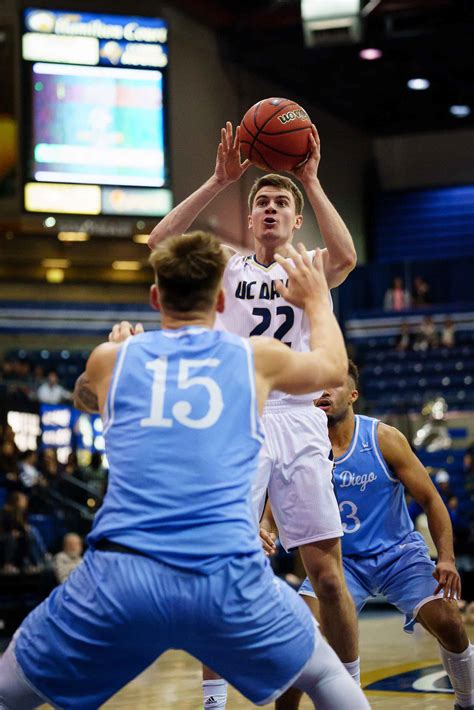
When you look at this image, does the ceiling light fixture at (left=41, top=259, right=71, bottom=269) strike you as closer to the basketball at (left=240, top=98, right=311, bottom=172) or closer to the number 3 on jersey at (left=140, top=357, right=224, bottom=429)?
the basketball at (left=240, top=98, right=311, bottom=172)

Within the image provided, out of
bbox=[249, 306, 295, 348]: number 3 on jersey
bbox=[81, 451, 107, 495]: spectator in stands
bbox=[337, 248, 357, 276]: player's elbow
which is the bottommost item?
bbox=[81, 451, 107, 495]: spectator in stands

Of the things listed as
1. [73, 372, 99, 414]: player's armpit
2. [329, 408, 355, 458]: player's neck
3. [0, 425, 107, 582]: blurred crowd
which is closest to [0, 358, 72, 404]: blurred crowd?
→ [0, 425, 107, 582]: blurred crowd

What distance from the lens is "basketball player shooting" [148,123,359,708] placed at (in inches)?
195

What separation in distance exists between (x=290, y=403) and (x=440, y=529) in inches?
36.5

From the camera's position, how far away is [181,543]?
3.02 metres

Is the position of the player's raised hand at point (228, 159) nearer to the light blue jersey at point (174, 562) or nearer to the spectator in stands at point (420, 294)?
the light blue jersey at point (174, 562)

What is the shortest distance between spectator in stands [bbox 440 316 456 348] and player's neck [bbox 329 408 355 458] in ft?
52.9

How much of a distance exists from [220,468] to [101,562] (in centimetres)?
41

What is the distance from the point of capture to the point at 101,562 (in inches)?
120

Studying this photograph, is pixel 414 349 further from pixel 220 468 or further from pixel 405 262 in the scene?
pixel 220 468

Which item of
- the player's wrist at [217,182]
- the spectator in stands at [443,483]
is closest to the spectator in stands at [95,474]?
the spectator in stands at [443,483]

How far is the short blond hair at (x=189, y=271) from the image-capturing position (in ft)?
10.6

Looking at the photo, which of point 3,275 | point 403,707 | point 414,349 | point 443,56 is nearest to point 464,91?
point 443,56

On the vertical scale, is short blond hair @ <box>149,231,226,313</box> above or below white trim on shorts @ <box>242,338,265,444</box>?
above
